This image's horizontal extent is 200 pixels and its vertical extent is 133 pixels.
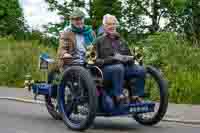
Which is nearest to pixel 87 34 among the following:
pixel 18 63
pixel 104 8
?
pixel 18 63

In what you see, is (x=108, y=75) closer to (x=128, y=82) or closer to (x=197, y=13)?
(x=128, y=82)

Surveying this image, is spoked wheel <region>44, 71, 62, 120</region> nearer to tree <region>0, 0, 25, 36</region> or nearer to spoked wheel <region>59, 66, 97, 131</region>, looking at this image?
spoked wheel <region>59, 66, 97, 131</region>

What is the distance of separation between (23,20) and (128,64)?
41.0m

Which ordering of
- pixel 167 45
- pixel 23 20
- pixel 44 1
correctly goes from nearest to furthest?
pixel 167 45 → pixel 44 1 → pixel 23 20

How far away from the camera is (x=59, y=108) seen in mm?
11961

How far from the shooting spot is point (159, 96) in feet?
39.6

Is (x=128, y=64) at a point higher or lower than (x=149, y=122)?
higher

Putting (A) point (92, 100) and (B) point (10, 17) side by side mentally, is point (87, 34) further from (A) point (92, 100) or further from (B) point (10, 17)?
(B) point (10, 17)

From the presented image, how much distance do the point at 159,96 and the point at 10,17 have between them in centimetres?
5136

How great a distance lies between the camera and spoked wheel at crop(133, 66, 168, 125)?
11.7 meters

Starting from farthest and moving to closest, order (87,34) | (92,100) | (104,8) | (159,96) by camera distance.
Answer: (104,8)
(87,34)
(159,96)
(92,100)

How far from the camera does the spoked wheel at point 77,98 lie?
1109 centimetres

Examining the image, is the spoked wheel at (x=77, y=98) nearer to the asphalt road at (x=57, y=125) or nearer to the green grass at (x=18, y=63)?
the asphalt road at (x=57, y=125)

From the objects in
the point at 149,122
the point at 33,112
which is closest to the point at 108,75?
the point at 149,122
